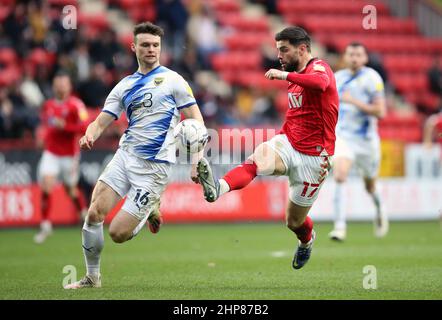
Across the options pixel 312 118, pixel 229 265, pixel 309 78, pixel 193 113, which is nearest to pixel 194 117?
pixel 193 113

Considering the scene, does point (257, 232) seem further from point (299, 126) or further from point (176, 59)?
point (299, 126)

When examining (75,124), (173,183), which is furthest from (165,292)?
(173,183)

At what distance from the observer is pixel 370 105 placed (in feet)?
45.7

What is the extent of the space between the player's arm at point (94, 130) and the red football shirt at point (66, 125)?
691 centimetres

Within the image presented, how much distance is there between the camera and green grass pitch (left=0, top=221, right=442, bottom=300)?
805cm

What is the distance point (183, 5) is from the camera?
22.6 m

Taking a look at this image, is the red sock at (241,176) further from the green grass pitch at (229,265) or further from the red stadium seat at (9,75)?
the red stadium seat at (9,75)

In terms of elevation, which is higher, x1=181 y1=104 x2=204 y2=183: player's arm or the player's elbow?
the player's elbow

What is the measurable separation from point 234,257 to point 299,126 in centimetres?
348

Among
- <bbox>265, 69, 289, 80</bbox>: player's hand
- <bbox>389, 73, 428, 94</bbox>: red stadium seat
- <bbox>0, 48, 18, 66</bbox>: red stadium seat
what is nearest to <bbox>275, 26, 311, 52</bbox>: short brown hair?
<bbox>265, 69, 289, 80</bbox>: player's hand

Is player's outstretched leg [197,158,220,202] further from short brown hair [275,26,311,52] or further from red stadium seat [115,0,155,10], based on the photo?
red stadium seat [115,0,155,10]

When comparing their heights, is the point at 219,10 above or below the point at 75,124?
above

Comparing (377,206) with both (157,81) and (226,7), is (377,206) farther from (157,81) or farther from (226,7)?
(226,7)
